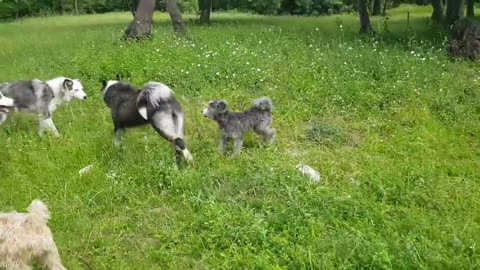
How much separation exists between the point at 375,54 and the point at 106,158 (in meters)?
6.63

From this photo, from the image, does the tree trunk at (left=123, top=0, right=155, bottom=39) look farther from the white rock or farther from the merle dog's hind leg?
the white rock

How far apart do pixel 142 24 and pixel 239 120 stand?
312 inches

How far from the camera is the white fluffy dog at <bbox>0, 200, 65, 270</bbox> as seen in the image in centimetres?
378

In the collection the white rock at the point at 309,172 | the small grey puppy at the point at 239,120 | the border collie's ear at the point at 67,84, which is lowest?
the white rock at the point at 309,172

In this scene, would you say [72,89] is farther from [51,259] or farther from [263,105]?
[51,259]

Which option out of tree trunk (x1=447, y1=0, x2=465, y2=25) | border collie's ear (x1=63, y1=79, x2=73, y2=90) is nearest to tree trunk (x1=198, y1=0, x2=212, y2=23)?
tree trunk (x1=447, y1=0, x2=465, y2=25)

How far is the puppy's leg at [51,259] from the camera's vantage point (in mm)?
3996

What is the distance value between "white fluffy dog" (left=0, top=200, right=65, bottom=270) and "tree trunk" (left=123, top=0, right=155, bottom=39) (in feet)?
31.9

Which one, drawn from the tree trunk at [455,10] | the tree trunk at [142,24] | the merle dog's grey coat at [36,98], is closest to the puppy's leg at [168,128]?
the merle dog's grey coat at [36,98]

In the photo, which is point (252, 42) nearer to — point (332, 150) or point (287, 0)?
point (332, 150)

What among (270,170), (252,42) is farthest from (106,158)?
(252,42)

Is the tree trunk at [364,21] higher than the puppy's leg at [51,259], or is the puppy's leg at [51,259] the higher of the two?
the tree trunk at [364,21]

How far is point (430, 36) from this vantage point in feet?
49.2

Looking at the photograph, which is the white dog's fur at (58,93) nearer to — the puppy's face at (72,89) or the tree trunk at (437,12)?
the puppy's face at (72,89)
